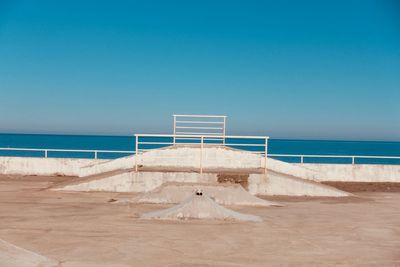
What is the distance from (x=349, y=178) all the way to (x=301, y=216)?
1066 cm

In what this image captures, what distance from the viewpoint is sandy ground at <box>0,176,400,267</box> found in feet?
24.1

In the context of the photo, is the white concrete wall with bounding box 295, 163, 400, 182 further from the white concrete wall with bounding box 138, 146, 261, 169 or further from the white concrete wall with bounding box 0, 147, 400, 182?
the white concrete wall with bounding box 138, 146, 261, 169

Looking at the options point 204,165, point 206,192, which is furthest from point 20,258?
point 204,165

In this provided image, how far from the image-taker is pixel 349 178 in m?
21.7

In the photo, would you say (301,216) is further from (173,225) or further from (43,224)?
(43,224)

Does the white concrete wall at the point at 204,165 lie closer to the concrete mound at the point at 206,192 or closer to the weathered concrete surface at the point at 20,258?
the concrete mound at the point at 206,192

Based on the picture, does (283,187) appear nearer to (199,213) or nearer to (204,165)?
(204,165)

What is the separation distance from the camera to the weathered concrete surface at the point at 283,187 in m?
16.2

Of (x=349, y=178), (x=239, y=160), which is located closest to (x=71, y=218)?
(x=239, y=160)

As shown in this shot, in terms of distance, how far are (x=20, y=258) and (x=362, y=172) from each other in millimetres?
17785

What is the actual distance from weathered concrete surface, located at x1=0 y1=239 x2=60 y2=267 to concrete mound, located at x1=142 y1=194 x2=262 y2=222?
389cm

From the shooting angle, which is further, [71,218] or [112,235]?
[71,218]

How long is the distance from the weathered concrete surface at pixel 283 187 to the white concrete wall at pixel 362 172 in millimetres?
5273

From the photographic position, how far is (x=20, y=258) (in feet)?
22.0
